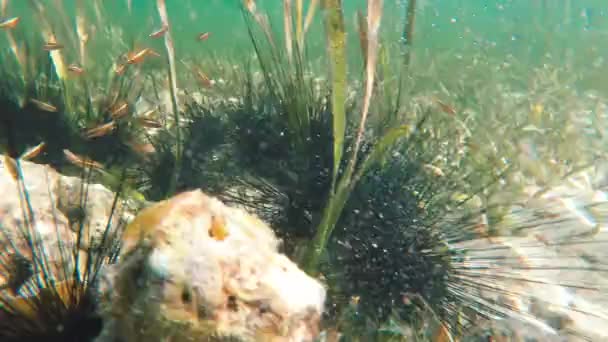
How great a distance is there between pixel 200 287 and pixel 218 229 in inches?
10.1

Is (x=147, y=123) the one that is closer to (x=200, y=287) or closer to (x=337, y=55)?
(x=337, y=55)

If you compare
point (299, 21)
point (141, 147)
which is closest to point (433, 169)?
point (299, 21)

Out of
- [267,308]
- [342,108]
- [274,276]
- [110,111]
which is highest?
[110,111]

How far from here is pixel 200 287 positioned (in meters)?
1.39

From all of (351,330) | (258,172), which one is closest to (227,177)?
(258,172)

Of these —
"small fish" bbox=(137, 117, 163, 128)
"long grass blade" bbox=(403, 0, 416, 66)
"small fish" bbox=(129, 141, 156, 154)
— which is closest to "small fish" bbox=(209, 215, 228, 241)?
"small fish" bbox=(137, 117, 163, 128)

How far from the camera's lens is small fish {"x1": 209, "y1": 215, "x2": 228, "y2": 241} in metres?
1.55

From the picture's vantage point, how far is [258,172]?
2863 millimetres

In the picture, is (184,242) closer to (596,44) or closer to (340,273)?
(340,273)

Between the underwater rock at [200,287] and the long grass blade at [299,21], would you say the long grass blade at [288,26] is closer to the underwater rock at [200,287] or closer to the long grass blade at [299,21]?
the long grass blade at [299,21]

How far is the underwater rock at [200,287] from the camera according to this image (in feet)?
4.55

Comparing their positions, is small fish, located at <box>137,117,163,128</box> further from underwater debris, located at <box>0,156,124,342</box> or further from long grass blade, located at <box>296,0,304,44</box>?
long grass blade, located at <box>296,0,304,44</box>

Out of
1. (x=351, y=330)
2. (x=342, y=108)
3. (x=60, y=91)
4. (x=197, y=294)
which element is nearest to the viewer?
(x=197, y=294)

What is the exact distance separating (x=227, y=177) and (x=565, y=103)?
8.08m
